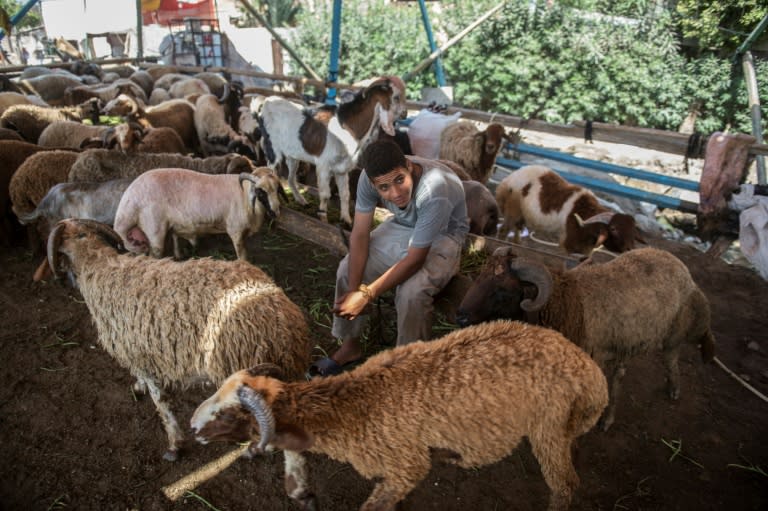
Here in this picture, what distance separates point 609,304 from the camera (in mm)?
3500

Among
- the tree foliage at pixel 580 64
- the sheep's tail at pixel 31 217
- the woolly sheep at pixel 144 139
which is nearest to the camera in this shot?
the sheep's tail at pixel 31 217

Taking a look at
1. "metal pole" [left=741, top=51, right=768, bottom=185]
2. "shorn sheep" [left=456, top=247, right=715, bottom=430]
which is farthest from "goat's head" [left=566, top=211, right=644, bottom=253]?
"metal pole" [left=741, top=51, right=768, bottom=185]

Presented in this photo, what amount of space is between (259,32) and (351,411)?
27087 millimetres

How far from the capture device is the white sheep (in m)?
4.64

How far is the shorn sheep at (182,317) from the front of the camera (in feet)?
9.56

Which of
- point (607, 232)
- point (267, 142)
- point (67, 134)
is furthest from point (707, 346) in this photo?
point (67, 134)

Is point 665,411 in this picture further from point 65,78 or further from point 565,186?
point 65,78

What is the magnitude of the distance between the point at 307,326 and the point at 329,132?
11.1ft

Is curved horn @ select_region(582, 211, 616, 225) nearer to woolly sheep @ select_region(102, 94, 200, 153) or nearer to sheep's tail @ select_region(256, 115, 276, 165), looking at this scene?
sheep's tail @ select_region(256, 115, 276, 165)

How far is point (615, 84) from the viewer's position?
47.3 ft

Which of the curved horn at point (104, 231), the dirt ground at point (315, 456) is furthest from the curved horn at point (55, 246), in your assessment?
the dirt ground at point (315, 456)

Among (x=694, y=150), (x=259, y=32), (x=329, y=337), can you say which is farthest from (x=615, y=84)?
(x=259, y=32)

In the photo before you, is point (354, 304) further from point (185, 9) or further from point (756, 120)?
point (185, 9)

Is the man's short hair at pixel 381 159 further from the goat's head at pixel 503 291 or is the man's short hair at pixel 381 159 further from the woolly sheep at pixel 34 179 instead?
the woolly sheep at pixel 34 179
